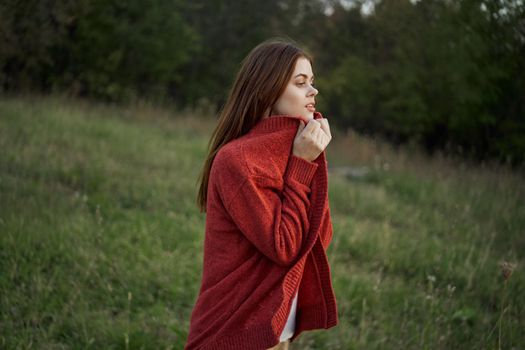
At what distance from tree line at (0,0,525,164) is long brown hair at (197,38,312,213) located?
18.0ft

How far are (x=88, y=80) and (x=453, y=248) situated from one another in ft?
32.1

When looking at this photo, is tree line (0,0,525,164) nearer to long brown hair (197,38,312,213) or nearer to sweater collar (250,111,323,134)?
long brown hair (197,38,312,213)

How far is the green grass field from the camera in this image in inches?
122

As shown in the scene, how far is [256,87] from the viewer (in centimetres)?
181

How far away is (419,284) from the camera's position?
12.2ft

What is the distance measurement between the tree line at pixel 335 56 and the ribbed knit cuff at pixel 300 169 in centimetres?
585

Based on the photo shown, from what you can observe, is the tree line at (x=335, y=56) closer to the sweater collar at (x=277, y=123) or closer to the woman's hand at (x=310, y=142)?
the sweater collar at (x=277, y=123)

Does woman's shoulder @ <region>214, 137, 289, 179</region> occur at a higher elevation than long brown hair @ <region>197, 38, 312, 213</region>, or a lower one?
lower

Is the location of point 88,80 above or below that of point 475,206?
below

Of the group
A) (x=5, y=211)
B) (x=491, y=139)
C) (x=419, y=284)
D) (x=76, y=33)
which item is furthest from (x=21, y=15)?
(x=491, y=139)

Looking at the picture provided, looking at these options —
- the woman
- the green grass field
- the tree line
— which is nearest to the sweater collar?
the woman

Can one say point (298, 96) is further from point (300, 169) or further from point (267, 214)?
point (267, 214)

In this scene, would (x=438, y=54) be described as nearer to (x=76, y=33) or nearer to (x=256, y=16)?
(x=256, y=16)

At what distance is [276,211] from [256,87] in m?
0.49
